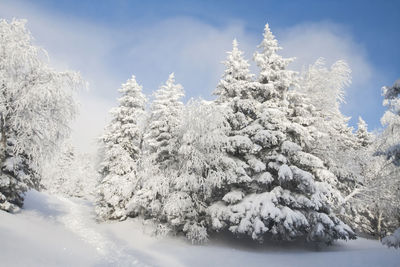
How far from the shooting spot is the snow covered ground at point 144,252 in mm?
7969

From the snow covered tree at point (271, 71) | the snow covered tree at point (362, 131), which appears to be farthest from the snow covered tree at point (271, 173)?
the snow covered tree at point (362, 131)

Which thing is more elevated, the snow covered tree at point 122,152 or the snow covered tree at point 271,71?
the snow covered tree at point 271,71

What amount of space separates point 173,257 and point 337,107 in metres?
15.0

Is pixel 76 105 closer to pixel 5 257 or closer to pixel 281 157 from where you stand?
→ pixel 5 257

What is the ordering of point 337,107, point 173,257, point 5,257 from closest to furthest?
point 5,257 < point 173,257 < point 337,107

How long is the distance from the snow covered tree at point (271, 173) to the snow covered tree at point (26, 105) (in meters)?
9.16

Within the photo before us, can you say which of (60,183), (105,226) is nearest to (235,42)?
(105,226)

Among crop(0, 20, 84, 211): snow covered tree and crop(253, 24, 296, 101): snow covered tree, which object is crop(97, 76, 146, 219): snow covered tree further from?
crop(253, 24, 296, 101): snow covered tree

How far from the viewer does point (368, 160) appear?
16.8 metres

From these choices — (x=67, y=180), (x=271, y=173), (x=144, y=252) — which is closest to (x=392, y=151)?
(x=271, y=173)

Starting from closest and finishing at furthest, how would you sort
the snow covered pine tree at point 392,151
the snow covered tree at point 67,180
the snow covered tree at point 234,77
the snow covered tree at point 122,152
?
the snow covered pine tree at point 392,151 < the snow covered tree at point 234,77 < the snow covered tree at point 122,152 < the snow covered tree at point 67,180

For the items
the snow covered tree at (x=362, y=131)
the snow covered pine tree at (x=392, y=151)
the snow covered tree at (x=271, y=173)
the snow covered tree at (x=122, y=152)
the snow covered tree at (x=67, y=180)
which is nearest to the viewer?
the snow covered pine tree at (x=392, y=151)

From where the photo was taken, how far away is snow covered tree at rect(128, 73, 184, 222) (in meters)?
15.7

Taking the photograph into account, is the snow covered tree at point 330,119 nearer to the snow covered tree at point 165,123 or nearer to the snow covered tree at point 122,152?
the snow covered tree at point 165,123
